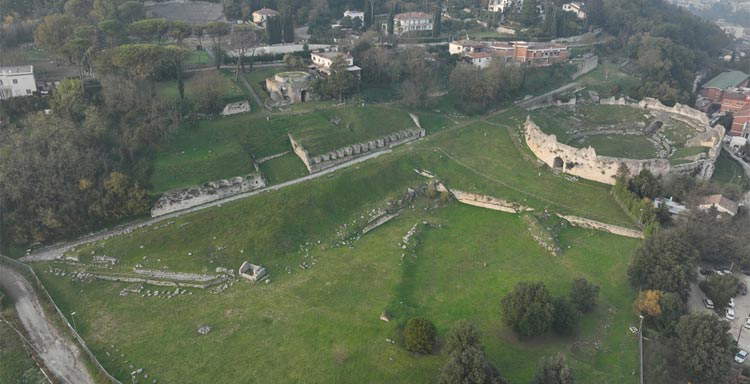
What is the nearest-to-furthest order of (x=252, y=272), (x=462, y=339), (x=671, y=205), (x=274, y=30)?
(x=462, y=339), (x=252, y=272), (x=671, y=205), (x=274, y=30)

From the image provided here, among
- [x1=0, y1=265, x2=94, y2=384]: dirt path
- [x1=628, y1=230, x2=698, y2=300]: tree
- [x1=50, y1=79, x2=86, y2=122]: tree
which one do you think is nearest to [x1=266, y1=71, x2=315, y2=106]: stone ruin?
[x1=50, y1=79, x2=86, y2=122]: tree

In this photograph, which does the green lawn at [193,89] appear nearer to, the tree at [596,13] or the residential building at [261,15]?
the residential building at [261,15]

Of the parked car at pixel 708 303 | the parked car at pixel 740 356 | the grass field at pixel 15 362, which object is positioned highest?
the grass field at pixel 15 362

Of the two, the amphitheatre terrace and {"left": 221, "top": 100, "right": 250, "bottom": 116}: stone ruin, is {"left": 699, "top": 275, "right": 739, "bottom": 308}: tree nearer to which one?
the amphitheatre terrace

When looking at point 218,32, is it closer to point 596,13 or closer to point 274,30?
point 274,30

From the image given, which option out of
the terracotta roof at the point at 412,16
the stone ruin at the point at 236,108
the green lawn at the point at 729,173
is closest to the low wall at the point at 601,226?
the green lawn at the point at 729,173

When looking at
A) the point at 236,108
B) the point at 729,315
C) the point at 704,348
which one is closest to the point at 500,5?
the point at 236,108
